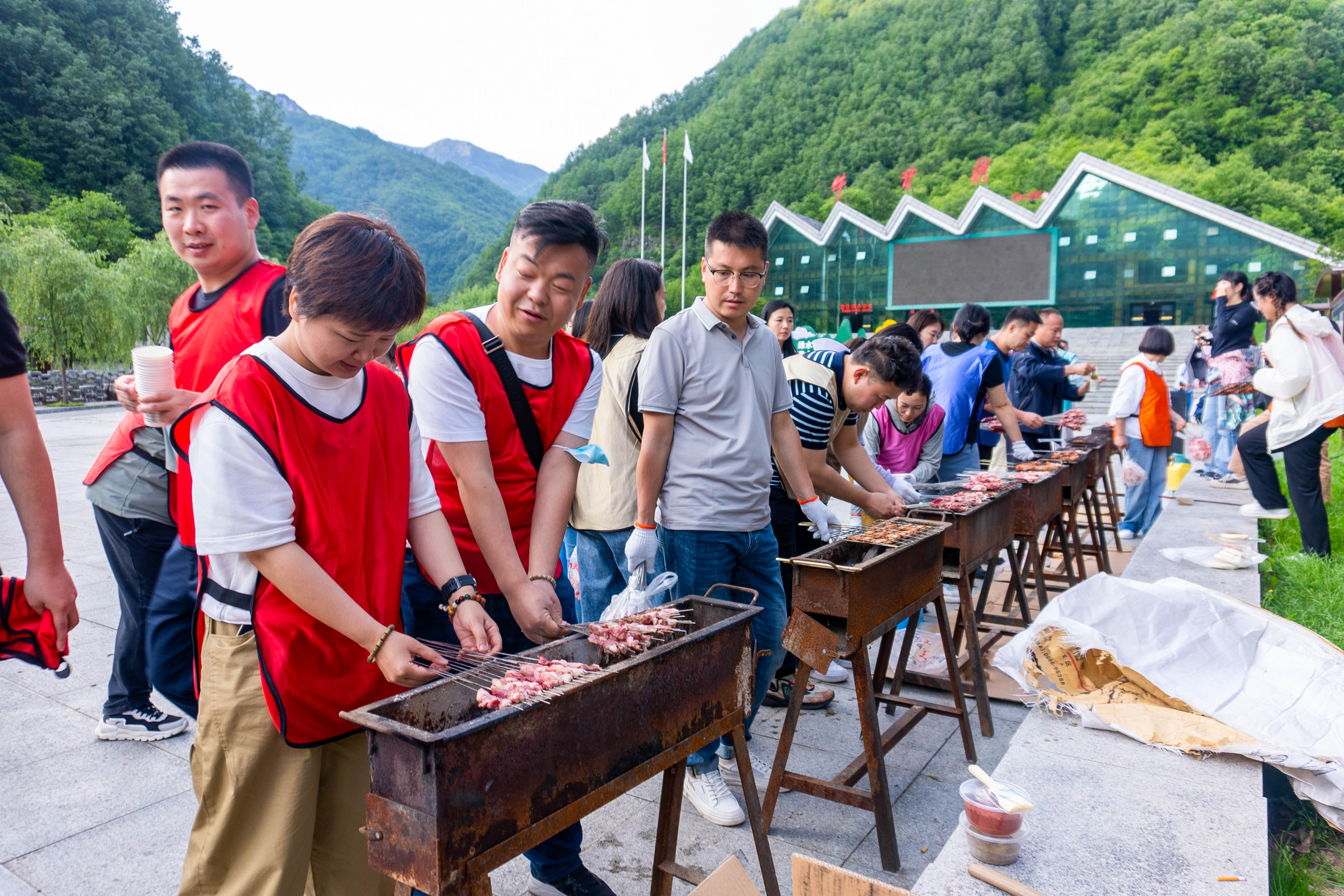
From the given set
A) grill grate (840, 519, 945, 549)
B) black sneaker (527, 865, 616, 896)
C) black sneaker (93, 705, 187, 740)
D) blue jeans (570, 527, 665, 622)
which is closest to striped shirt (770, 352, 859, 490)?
grill grate (840, 519, 945, 549)

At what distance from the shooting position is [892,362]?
12.1ft

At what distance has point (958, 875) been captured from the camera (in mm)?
2082

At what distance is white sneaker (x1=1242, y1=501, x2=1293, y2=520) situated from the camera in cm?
648

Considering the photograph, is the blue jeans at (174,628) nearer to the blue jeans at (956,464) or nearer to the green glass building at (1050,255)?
the blue jeans at (956,464)

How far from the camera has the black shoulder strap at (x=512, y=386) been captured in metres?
2.18

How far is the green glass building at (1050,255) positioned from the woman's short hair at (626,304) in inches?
1192

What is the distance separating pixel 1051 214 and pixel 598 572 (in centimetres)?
4176

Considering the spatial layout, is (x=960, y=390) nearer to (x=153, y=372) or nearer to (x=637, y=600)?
(x=637, y=600)

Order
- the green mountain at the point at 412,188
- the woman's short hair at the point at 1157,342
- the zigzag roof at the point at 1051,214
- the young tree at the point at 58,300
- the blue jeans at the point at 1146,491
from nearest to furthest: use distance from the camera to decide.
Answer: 1. the blue jeans at the point at 1146,491
2. the woman's short hair at the point at 1157,342
3. the young tree at the point at 58,300
4. the zigzag roof at the point at 1051,214
5. the green mountain at the point at 412,188

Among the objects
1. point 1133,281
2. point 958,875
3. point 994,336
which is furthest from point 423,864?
point 1133,281

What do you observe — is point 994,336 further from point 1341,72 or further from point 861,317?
point 1341,72

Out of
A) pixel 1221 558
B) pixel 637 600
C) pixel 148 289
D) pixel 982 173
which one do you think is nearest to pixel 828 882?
pixel 637 600

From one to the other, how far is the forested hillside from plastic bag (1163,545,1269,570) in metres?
46.9

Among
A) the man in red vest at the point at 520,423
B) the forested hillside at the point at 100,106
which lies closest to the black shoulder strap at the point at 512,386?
the man in red vest at the point at 520,423
